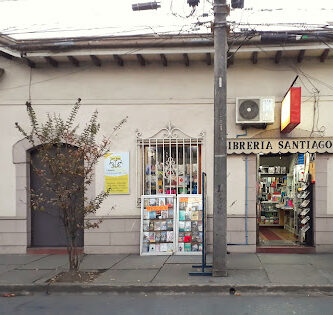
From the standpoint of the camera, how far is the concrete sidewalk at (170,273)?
6.78 meters

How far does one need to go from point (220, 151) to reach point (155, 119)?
2811mm

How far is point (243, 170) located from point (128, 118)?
313 centimetres

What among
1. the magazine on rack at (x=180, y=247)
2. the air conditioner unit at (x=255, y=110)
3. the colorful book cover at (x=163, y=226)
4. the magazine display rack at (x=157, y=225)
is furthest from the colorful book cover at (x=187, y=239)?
the air conditioner unit at (x=255, y=110)

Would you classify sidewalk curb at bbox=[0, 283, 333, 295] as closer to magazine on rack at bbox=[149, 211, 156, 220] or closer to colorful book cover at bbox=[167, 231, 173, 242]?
colorful book cover at bbox=[167, 231, 173, 242]

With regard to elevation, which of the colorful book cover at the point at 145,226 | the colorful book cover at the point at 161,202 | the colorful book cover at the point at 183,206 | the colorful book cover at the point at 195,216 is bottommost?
the colorful book cover at the point at 145,226

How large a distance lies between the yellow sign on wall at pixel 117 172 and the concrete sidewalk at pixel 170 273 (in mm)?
1649

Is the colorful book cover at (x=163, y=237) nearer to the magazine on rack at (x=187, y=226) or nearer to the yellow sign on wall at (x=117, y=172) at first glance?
the magazine on rack at (x=187, y=226)

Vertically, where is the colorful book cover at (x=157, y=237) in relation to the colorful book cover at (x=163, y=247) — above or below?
above

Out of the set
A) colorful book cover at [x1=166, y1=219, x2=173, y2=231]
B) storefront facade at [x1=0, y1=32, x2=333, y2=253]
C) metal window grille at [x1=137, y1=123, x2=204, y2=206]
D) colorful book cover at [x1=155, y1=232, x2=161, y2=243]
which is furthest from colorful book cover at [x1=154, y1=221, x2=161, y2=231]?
metal window grille at [x1=137, y1=123, x2=204, y2=206]

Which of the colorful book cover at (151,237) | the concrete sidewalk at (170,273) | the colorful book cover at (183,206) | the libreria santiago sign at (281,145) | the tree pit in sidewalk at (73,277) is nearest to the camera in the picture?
the concrete sidewalk at (170,273)

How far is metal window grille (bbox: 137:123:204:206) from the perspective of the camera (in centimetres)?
967

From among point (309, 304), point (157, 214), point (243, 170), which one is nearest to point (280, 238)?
point (243, 170)

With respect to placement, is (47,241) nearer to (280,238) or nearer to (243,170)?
(243,170)

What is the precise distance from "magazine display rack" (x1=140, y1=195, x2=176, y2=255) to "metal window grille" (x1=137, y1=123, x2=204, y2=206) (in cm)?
28
